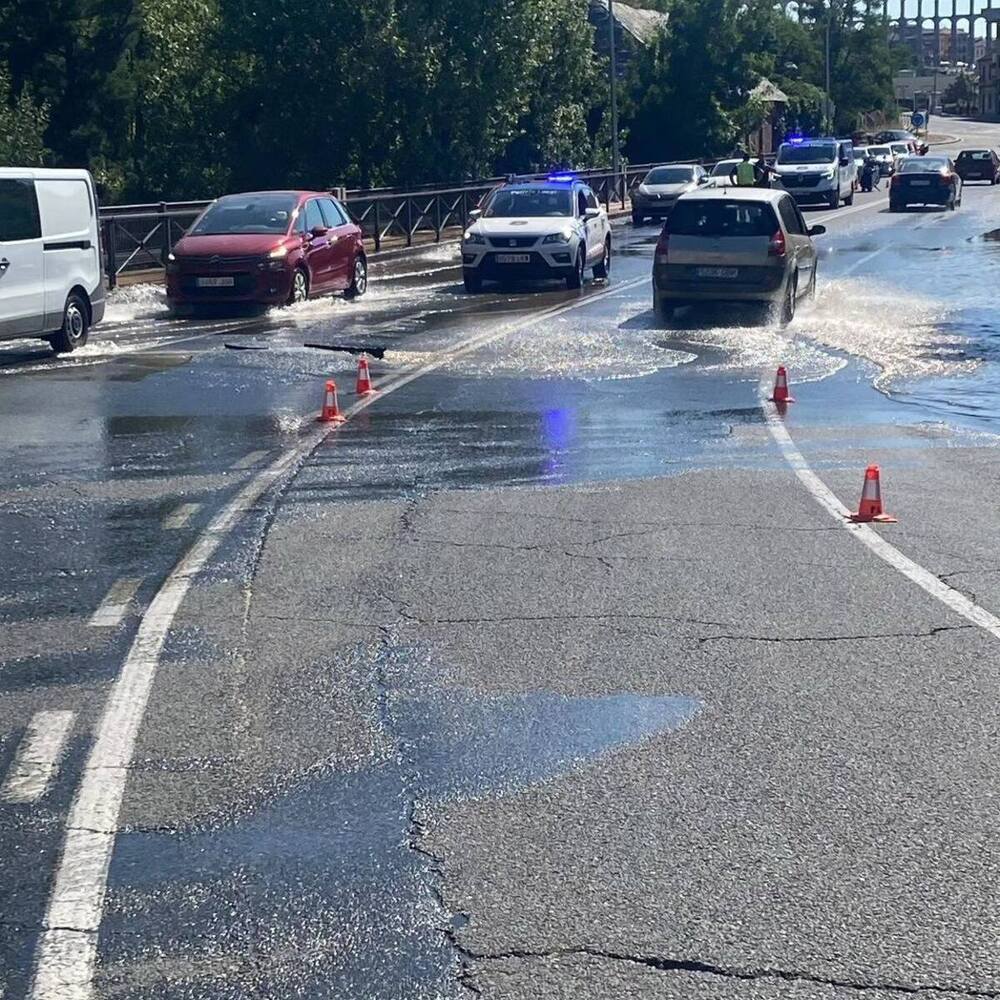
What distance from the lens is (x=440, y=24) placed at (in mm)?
49344

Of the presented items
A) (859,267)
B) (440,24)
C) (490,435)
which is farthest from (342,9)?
(490,435)

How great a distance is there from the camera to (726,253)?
73.7 ft

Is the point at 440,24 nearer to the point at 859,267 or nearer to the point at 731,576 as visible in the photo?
the point at 859,267

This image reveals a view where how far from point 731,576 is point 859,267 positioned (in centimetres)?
2475

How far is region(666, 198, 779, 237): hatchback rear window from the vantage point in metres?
22.6

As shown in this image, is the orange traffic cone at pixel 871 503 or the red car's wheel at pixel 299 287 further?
the red car's wheel at pixel 299 287

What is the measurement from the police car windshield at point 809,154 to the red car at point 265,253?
3213 cm

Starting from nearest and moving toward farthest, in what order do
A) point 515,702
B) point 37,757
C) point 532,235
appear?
point 37,757
point 515,702
point 532,235

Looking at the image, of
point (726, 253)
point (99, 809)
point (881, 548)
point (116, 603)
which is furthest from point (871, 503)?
point (726, 253)

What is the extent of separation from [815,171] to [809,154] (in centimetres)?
173

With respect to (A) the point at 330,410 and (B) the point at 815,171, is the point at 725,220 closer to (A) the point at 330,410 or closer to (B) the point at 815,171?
(A) the point at 330,410

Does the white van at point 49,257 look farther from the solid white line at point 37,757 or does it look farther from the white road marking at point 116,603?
the solid white line at point 37,757

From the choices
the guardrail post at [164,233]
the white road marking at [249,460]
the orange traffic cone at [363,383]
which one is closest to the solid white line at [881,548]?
the white road marking at [249,460]

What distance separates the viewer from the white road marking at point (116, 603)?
8.07 meters
